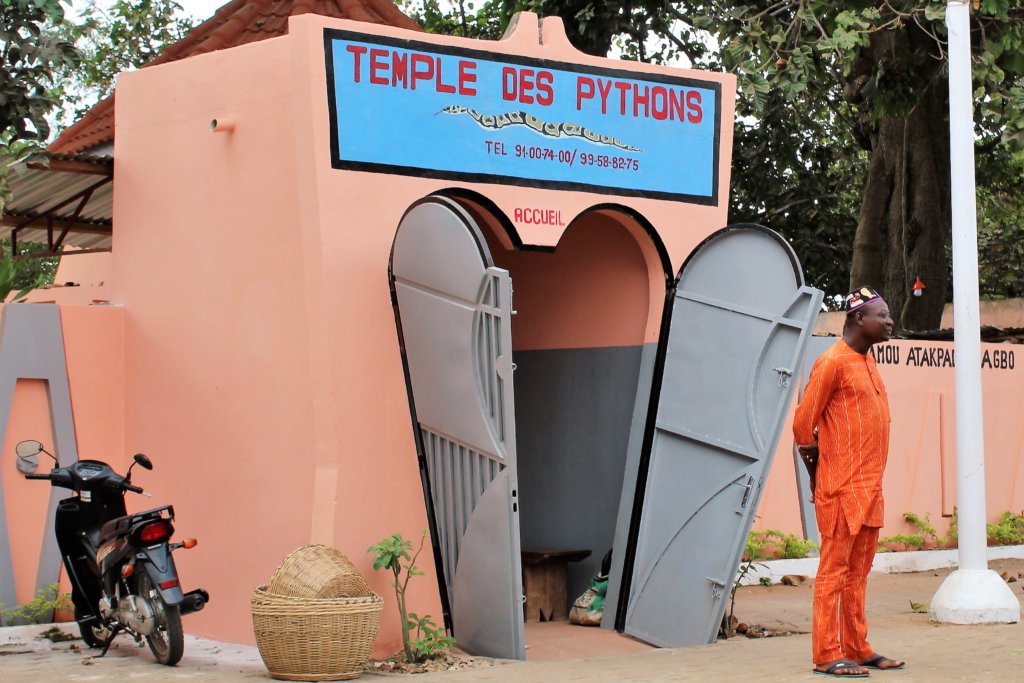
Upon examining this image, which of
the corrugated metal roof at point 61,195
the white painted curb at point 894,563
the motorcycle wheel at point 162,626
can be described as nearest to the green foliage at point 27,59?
the corrugated metal roof at point 61,195

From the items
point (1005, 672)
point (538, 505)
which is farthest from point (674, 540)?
point (1005, 672)

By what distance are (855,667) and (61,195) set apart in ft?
22.9

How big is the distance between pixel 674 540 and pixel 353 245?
2764 millimetres

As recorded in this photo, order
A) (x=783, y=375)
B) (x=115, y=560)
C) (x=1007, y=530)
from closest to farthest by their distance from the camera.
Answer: (x=115, y=560), (x=783, y=375), (x=1007, y=530)

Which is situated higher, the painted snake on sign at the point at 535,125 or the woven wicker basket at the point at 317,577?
the painted snake on sign at the point at 535,125

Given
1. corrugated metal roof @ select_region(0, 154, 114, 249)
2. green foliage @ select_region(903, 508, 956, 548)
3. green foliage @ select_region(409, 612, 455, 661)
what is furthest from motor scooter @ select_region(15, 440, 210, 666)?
green foliage @ select_region(903, 508, 956, 548)

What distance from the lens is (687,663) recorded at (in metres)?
7.63

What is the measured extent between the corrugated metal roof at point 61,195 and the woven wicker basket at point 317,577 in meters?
3.35

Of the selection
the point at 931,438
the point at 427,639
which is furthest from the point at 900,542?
the point at 427,639

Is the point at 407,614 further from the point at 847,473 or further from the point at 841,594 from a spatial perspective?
the point at 847,473

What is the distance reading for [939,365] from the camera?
12.8 m

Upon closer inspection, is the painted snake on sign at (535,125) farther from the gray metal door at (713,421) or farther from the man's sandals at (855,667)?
the man's sandals at (855,667)

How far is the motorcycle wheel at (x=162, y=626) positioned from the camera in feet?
24.4

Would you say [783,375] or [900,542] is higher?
[783,375]
